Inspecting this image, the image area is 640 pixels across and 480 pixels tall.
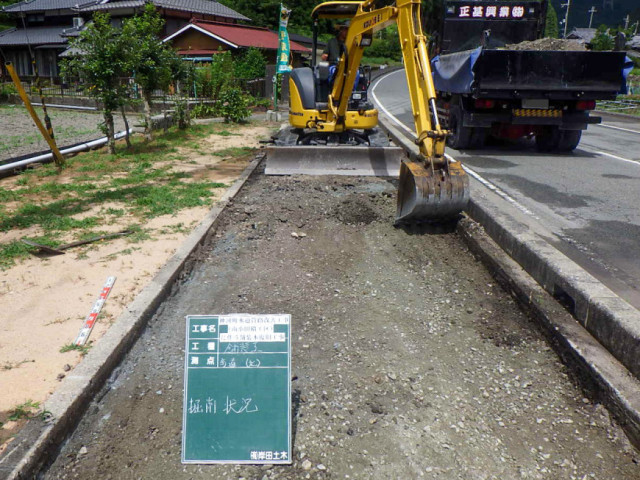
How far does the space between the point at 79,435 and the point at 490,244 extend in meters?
4.06

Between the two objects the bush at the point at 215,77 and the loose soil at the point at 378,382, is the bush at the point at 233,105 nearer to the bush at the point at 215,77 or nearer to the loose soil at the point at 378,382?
the bush at the point at 215,77

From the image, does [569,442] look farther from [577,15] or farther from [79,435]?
[577,15]

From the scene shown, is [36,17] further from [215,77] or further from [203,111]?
[203,111]

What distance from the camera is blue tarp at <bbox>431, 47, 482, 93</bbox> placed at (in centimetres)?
952

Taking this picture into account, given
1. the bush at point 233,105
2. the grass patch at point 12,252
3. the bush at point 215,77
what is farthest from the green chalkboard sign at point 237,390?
the bush at point 215,77

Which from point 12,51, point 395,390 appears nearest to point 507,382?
point 395,390

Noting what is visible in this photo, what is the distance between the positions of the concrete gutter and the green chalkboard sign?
1.88 meters

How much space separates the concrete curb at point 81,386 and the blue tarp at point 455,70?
7241 millimetres

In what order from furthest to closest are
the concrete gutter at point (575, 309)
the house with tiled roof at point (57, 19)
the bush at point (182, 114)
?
the house with tiled roof at point (57, 19), the bush at point (182, 114), the concrete gutter at point (575, 309)

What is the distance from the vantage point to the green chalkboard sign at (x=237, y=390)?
245cm

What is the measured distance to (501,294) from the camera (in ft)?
14.4

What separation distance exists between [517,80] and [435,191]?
16.5ft

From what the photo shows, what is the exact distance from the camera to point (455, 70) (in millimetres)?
10297

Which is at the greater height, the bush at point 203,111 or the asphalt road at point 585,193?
the bush at point 203,111
